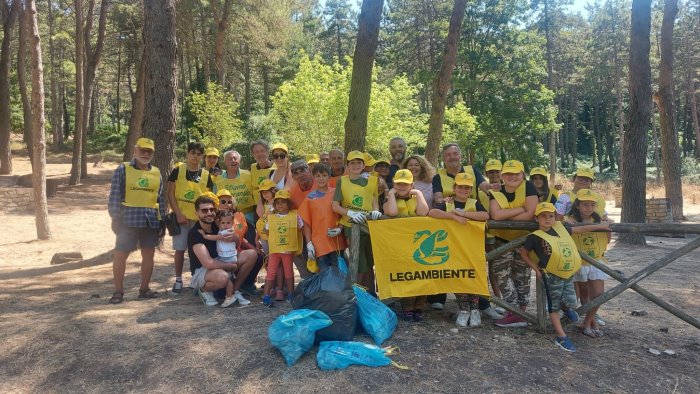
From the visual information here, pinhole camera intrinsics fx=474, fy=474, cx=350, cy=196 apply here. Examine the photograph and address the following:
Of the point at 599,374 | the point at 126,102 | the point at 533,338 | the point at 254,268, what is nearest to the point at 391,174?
the point at 254,268

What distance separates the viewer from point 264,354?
4.07m

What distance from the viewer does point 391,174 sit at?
5.93 m

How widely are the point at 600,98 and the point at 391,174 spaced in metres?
52.6

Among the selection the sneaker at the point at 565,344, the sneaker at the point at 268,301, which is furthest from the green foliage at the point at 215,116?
the sneaker at the point at 565,344

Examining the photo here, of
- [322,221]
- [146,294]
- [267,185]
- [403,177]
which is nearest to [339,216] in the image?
[322,221]

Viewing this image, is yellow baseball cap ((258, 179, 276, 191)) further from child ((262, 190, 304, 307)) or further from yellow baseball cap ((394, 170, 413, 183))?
yellow baseball cap ((394, 170, 413, 183))

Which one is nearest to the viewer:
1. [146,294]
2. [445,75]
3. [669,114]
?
[146,294]

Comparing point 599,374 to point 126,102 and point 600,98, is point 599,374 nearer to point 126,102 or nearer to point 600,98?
point 600,98

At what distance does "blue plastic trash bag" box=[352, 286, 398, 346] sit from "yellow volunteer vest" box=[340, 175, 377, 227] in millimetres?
922

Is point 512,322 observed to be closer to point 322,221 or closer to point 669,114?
point 322,221

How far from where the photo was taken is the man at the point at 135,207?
5.55 meters

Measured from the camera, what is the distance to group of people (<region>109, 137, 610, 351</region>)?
4.69 m

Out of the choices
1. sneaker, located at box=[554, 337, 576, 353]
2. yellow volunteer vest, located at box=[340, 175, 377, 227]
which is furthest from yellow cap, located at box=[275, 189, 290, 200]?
sneaker, located at box=[554, 337, 576, 353]

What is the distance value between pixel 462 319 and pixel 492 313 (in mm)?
482
